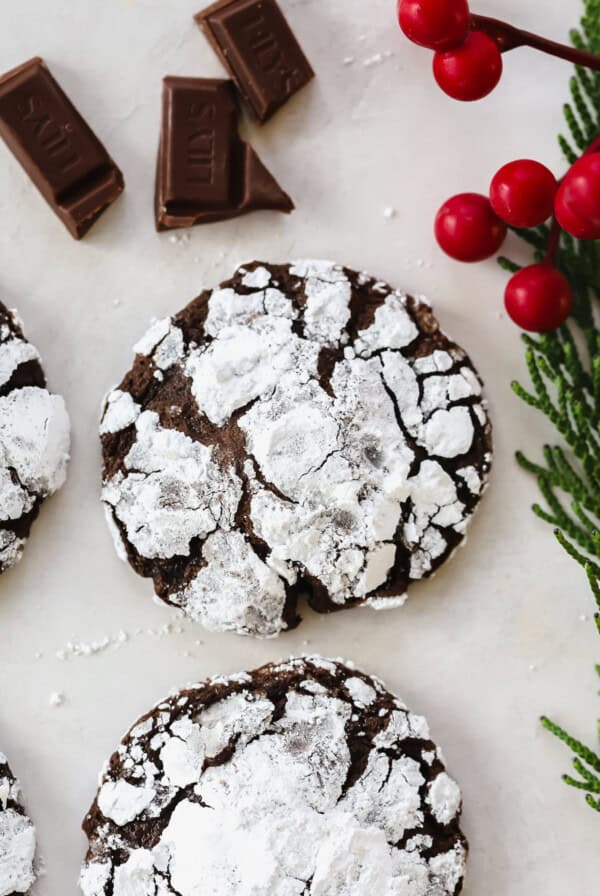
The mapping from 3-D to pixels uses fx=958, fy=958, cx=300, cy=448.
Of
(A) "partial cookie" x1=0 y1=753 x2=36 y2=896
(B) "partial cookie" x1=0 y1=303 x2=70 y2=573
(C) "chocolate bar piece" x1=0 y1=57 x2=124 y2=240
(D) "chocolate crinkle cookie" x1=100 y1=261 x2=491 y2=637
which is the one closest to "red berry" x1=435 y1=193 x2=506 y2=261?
(D) "chocolate crinkle cookie" x1=100 y1=261 x2=491 y2=637

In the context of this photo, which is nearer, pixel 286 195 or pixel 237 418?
pixel 237 418

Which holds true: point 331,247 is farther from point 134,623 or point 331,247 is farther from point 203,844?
point 203,844

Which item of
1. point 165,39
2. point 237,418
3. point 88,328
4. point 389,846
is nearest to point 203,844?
point 389,846

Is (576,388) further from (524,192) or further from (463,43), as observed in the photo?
(463,43)

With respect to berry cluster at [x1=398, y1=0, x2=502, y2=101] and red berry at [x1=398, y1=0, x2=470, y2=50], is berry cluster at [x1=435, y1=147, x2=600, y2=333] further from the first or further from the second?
red berry at [x1=398, y1=0, x2=470, y2=50]

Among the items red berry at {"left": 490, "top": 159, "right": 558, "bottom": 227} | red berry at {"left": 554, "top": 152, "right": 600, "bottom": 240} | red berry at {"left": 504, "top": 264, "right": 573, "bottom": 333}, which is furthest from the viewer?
red berry at {"left": 504, "top": 264, "right": 573, "bottom": 333}

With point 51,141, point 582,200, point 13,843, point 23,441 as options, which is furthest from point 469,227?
point 13,843
